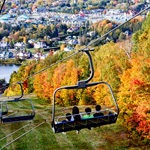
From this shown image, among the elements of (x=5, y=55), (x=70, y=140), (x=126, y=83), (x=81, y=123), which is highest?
(x=5, y=55)

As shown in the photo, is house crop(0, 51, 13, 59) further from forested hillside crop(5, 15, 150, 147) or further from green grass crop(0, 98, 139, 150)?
green grass crop(0, 98, 139, 150)

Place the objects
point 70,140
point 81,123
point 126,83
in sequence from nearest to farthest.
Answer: point 81,123 < point 126,83 < point 70,140

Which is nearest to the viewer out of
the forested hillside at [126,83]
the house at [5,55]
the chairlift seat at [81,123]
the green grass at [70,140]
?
the chairlift seat at [81,123]

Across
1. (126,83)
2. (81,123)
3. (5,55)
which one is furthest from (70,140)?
(5,55)

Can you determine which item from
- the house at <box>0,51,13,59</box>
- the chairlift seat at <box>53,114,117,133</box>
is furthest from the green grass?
the house at <box>0,51,13,59</box>

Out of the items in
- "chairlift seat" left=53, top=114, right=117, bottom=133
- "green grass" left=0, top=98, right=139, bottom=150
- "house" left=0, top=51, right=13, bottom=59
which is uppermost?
"house" left=0, top=51, right=13, bottom=59

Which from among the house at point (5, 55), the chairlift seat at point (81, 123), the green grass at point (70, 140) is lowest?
the green grass at point (70, 140)

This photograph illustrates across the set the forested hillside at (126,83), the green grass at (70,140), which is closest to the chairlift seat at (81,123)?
the forested hillside at (126,83)

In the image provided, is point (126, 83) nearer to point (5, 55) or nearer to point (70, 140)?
point (70, 140)

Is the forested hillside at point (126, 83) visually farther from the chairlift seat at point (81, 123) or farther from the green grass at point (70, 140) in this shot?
the chairlift seat at point (81, 123)

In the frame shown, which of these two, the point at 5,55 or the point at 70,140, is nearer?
the point at 70,140

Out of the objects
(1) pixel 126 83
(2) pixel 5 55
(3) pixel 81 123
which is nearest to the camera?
(3) pixel 81 123

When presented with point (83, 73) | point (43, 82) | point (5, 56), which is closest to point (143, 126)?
point (83, 73)
